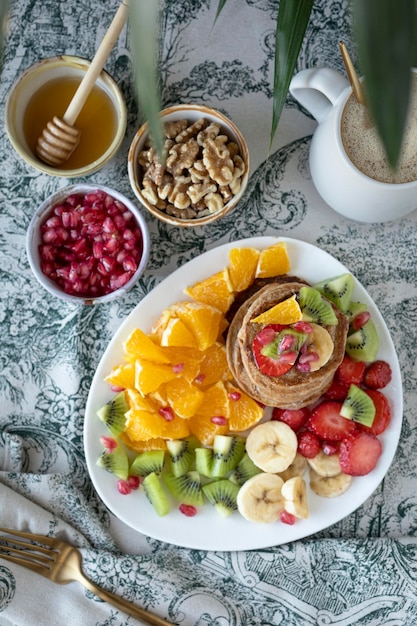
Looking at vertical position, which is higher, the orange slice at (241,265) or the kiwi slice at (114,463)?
the orange slice at (241,265)

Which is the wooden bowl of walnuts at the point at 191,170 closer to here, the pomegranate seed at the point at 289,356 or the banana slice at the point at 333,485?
the pomegranate seed at the point at 289,356

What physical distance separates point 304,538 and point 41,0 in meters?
1.72

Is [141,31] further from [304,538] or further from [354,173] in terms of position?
[304,538]

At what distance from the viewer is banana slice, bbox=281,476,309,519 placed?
1.98m

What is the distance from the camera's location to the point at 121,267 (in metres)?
2.02

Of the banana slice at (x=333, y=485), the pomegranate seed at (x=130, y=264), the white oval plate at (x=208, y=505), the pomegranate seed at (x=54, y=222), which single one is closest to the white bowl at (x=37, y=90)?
Result: the pomegranate seed at (x=54, y=222)

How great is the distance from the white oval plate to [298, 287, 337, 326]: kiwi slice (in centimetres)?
16

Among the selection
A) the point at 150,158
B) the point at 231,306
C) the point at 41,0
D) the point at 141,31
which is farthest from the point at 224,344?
the point at 141,31

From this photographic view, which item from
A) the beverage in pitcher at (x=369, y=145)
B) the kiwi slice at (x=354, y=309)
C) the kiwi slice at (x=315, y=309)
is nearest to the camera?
the beverage in pitcher at (x=369, y=145)

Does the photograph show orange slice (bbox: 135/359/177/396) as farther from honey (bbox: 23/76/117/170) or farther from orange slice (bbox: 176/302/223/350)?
honey (bbox: 23/76/117/170)

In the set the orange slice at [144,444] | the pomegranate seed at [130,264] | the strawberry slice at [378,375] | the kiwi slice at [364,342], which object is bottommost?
the strawberry slice at [378,375]

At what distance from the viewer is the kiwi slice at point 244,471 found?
2062mm

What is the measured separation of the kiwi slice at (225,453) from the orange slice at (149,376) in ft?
0.74

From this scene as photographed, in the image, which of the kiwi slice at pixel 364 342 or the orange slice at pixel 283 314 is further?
the kiwi slice at pixel 364 342
